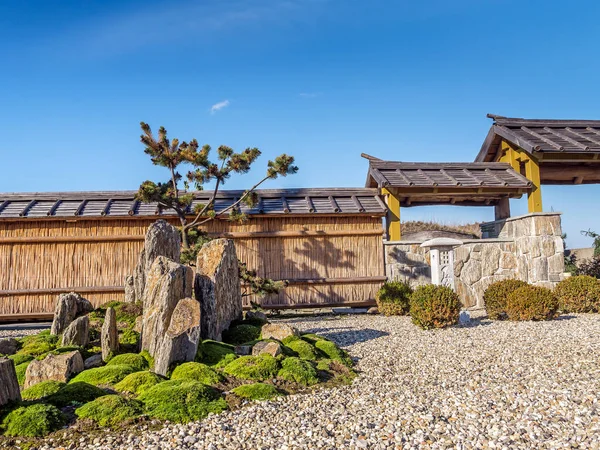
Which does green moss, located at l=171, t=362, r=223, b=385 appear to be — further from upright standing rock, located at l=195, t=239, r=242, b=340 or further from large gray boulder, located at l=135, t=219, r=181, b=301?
large gray boulder, located at l=135, t=219, r=181, b=301

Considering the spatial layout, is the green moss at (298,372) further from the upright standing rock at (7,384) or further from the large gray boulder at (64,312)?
the large gray boulder at (64,312)

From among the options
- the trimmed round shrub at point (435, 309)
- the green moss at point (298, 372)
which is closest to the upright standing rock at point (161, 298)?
the green moss at point (298, 372)

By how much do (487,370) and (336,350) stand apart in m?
2.18

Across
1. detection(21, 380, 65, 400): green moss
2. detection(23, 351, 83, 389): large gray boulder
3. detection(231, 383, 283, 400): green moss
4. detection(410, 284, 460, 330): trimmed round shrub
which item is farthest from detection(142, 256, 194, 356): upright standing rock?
detection(410, 284, 460, 330): trimmed round shrub

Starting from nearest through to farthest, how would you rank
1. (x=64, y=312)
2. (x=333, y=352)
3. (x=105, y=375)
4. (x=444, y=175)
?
(x=105, y=375) < (x=333, y=352) < (x=64, y=312) < (x=444, y=175)

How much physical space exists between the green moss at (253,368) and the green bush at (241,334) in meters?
1.80

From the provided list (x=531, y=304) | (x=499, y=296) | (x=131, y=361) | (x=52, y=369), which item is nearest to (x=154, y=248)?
(x=131, y=361)

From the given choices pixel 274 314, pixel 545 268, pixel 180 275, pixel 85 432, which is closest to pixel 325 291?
pixel 274 314

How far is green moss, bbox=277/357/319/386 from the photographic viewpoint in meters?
5.93

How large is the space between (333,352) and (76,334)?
13.3 ft

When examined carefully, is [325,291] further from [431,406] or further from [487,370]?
[431,406]

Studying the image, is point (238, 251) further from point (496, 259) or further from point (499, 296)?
point (496, 259)

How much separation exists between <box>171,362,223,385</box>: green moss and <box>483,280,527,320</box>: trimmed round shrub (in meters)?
7.53

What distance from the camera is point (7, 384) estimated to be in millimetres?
4730
